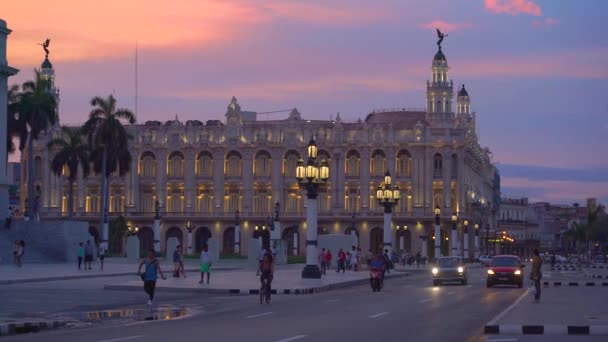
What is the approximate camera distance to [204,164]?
128m

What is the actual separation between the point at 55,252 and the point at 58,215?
56.9 metres

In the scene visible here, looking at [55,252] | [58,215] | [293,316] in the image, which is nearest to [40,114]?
[55,252]

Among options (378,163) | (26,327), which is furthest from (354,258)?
(378,163)

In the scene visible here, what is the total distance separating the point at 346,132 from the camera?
4884 inches

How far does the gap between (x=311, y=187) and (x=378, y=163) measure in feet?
245

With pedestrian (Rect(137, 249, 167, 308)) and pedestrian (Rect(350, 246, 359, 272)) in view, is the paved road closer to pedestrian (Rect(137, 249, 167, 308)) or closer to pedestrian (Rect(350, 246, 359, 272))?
pedestrian (Rect(137, 249, 167, 308))

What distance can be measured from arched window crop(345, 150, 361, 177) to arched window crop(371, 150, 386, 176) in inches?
66.7

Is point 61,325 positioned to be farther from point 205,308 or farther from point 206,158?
point 206,158

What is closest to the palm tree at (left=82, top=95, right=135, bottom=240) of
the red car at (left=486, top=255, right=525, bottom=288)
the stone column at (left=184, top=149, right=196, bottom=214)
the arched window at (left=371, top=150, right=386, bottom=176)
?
the stone column at (left=184, top=149, right=196, bottom=214)

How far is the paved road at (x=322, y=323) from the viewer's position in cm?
2078

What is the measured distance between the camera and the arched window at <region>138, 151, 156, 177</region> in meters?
128

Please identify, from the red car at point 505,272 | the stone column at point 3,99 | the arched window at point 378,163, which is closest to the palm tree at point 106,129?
the stone column at point 3,99

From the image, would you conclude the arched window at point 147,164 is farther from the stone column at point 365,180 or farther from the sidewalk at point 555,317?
the sidewalk at point 555,317

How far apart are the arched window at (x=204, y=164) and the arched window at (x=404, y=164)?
20921 mm
